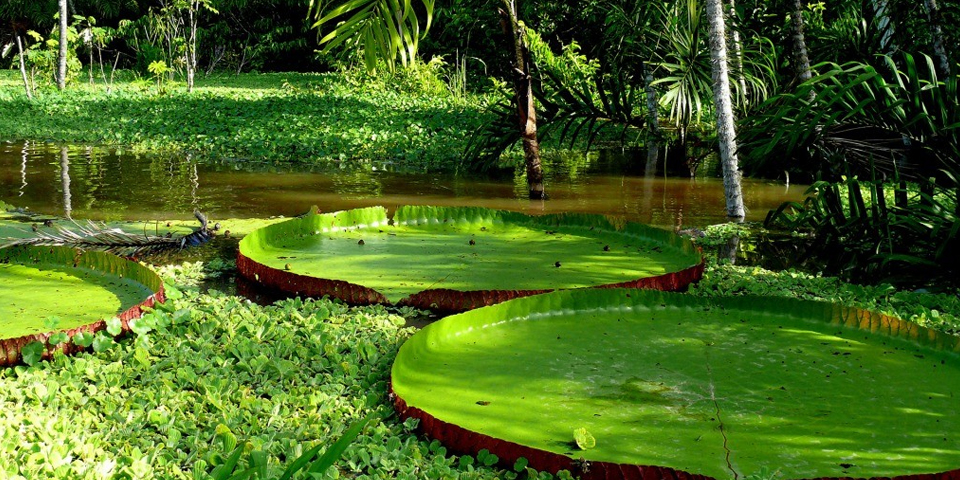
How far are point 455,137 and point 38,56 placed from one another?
804 centimetres

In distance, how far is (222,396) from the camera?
305 centimetres

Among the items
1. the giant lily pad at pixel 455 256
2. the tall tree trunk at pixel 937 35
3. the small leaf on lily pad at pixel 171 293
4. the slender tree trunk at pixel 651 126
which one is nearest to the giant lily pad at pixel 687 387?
the giant lily pad at pixel 455 256

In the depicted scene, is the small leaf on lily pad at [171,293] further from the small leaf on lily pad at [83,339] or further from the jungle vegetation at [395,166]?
the small leaf on lily pad at [83,339]

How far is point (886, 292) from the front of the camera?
15.0 feet

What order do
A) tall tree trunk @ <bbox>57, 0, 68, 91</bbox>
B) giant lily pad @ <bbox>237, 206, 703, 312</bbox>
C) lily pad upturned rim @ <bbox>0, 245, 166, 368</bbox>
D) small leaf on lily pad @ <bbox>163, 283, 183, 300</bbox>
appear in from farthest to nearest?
tall tree trunk @ <bbox>57, 0, 68, 91</bbox> < giant lily pad @ <bbox>237, 206, 703, 312</bbox> < small leaf on lily pad @ <bbox>163, 283, 183, 300</bbox> < lily pad upturned rim @ <bbox>0, 245, 166, 368</bbox>

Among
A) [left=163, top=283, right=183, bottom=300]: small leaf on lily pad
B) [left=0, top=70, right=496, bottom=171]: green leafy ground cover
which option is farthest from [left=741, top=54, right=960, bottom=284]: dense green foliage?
[left=0, top=70, right=496, bottom=171]: green leafy ground cover

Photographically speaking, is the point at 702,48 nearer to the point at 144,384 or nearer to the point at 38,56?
the point at 144,384

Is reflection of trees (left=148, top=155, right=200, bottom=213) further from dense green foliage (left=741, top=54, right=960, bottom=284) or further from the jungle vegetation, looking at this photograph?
dense green foliage (left=741, top=54, right=960, bottom=284)

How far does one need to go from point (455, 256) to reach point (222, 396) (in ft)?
6.66

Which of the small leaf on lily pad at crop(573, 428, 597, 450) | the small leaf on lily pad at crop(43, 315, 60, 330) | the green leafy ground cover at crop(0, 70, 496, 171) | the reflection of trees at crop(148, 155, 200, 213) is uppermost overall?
the green leafy ground cover at crop(0, 70, 496, 171)

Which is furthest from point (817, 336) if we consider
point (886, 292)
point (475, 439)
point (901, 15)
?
point (901, 15)

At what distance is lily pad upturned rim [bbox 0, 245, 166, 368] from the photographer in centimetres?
334

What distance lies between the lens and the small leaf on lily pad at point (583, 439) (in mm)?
2502

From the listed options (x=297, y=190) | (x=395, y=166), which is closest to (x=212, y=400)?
(x=297, y=190)
